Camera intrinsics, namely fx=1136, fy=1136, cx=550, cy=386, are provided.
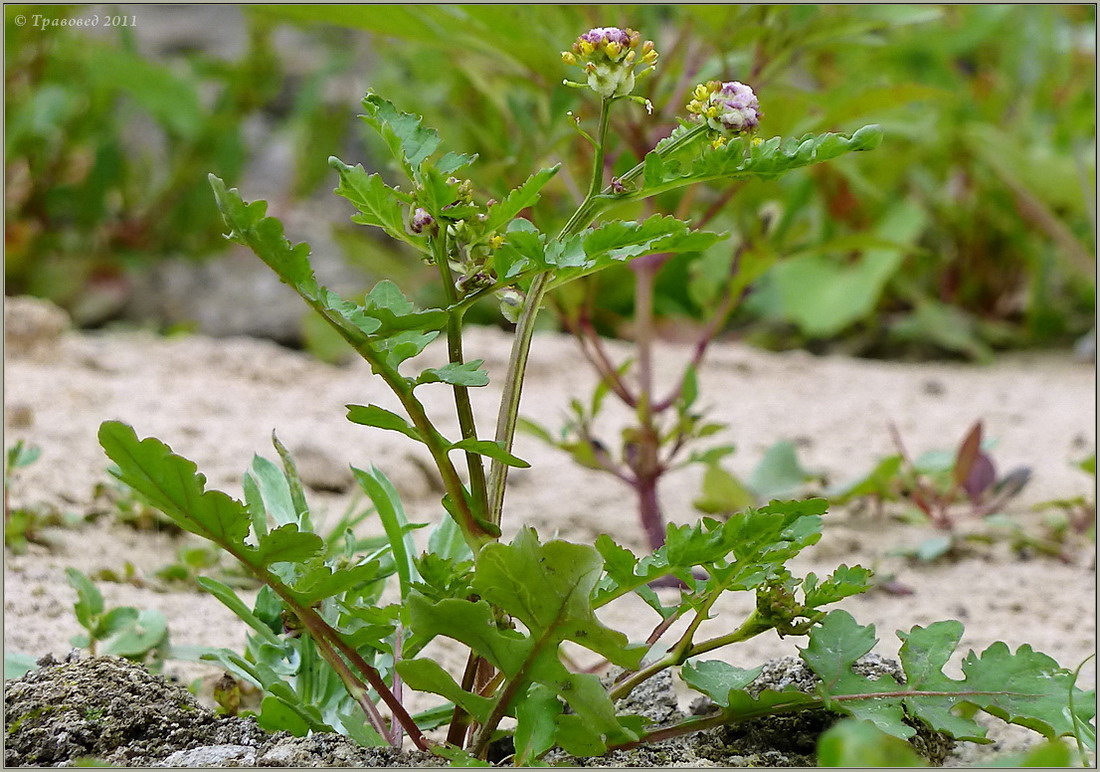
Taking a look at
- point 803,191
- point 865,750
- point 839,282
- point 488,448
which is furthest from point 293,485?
point 839,282

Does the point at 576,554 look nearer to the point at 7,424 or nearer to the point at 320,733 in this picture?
the point at 320,733

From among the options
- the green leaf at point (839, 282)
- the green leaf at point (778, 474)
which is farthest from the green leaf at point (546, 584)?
the green leaf at point (839, 282)

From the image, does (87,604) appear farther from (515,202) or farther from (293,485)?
(515,202)

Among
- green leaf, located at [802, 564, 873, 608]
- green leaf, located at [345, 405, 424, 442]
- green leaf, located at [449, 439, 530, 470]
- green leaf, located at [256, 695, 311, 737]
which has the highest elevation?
green leaf, located at [345, 405, 424, 442]

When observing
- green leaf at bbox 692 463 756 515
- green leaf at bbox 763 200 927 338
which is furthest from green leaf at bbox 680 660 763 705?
green leaf at bbox 763 200 927 338

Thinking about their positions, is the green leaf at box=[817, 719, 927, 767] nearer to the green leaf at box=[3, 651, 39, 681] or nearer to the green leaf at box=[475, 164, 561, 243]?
the green leaf at box=[475, 164, 561, 243]

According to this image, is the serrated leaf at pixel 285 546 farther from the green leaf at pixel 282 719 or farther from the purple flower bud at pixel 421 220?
the purple flower bud at pixel 421 220

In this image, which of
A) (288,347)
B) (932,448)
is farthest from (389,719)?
(288,347)

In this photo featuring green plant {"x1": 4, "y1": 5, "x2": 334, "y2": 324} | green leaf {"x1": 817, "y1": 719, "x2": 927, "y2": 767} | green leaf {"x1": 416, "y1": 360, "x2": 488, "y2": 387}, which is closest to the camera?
green leaf {"x1": 817, "y1": 719, "x2": 927, "y2": 767}
